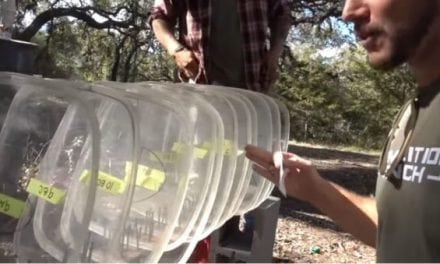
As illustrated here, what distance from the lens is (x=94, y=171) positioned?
2.77 feet

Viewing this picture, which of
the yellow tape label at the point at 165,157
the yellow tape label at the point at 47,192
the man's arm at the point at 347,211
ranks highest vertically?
the yellow tape label at the point at 165,157

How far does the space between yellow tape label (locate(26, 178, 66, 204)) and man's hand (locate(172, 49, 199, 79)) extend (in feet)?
3.28

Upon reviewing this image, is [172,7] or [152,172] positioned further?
[172,7]

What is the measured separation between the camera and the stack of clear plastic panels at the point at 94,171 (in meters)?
0.88

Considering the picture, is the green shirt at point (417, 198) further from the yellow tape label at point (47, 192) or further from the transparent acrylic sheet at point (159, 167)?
the yellow tape label at point (47, 192)

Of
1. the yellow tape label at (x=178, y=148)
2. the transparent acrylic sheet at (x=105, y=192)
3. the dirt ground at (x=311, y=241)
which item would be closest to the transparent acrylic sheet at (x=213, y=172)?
the yellow tape label at (x=178, y=148)

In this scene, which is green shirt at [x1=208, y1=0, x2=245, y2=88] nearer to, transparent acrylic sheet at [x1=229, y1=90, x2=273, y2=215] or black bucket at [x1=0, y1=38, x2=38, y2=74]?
transparent acrylic sheet at [x1=229, y1=90, x2=273, y2=215]

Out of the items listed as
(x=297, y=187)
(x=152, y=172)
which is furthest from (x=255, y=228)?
(x=152, y=172)

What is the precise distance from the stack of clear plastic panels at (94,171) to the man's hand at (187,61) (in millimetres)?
693

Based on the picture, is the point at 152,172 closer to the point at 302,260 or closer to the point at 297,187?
the point at 297,187

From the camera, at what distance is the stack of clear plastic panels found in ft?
2.88

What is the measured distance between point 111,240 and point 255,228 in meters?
1.15

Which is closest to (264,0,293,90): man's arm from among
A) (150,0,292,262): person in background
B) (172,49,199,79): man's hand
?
(150,0,292,262): person in background

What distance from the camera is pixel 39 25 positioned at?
9.24 metres
